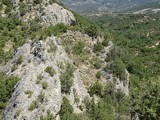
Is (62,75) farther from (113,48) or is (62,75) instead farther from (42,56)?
(113,48)

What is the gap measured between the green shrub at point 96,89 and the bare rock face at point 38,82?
1.18 m

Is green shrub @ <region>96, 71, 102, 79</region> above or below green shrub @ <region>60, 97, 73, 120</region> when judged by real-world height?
below

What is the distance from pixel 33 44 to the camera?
55.0 m

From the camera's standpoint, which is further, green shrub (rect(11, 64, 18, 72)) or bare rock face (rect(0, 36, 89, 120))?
green shrub (rect(11, 64, 18, 72))

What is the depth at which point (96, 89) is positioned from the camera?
55.0m

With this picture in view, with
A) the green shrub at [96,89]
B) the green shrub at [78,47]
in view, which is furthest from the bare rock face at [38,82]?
the green shrub at [78,47]

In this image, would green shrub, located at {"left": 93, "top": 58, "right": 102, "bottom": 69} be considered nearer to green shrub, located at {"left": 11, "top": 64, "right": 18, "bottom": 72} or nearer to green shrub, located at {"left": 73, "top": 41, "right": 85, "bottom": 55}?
green shrub, located at {"left": 73, "top": 41, "right": 85, "bottom": 55}

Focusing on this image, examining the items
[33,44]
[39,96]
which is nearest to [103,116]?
[39,96]

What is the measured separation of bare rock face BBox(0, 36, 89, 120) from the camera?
43.5 meters

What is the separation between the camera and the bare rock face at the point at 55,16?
2921 inches

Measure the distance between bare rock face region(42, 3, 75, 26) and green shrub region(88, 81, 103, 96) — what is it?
22.6m

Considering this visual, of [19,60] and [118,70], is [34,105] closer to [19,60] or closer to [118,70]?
[19,60]

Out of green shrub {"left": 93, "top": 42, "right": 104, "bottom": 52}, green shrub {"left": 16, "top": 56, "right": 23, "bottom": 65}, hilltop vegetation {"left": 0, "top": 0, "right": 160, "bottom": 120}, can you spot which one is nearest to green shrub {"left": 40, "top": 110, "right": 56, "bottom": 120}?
hilltop vegetation {"left": 0, "top": 0, "right": 160, "bottom": 120}

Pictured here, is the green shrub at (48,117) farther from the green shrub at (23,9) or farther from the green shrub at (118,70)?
the green shrub at (23,9)
